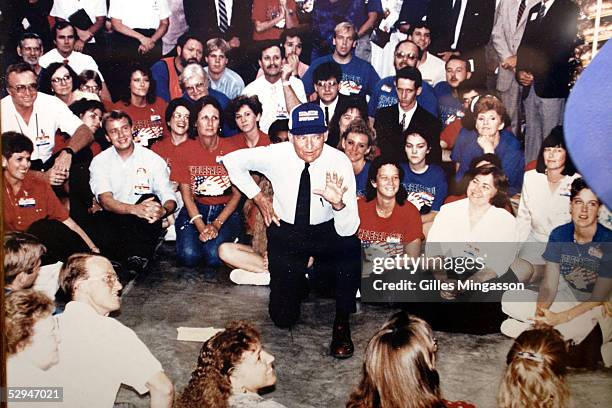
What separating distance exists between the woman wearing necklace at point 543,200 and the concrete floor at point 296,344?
1.37 feet

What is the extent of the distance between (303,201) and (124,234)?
0.87 meters

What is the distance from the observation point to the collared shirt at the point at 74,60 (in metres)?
3.18

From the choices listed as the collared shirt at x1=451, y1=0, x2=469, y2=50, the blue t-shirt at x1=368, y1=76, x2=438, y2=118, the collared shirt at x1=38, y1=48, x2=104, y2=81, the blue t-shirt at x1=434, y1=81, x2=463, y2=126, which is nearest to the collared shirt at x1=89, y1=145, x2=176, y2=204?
the collared shirt at x1=38, y1=48, x2=104, y2=81

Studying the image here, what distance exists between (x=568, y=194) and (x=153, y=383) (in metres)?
2.12

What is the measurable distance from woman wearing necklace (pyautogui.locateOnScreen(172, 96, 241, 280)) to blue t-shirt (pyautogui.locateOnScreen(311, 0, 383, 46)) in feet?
2.18

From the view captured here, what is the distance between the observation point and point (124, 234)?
329 centimetres

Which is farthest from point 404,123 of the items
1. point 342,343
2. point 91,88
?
point 91,88

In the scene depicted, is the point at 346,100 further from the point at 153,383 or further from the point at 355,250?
the point at 153,383

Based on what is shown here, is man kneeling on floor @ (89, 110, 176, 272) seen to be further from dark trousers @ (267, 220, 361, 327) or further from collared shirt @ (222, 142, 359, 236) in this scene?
dark trousers @ (267, 220, 361, 327)

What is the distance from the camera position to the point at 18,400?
3.25 metres

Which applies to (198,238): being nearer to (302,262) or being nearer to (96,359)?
(302,262)

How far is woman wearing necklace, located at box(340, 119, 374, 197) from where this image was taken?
10.5ft

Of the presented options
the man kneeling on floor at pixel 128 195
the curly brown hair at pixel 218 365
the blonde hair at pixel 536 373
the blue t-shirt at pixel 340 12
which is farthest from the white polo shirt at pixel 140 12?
the blonde hair at pixel 536 373

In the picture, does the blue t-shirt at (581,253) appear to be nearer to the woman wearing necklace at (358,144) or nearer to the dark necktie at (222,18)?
the woman wearing necklace at (358,144)
